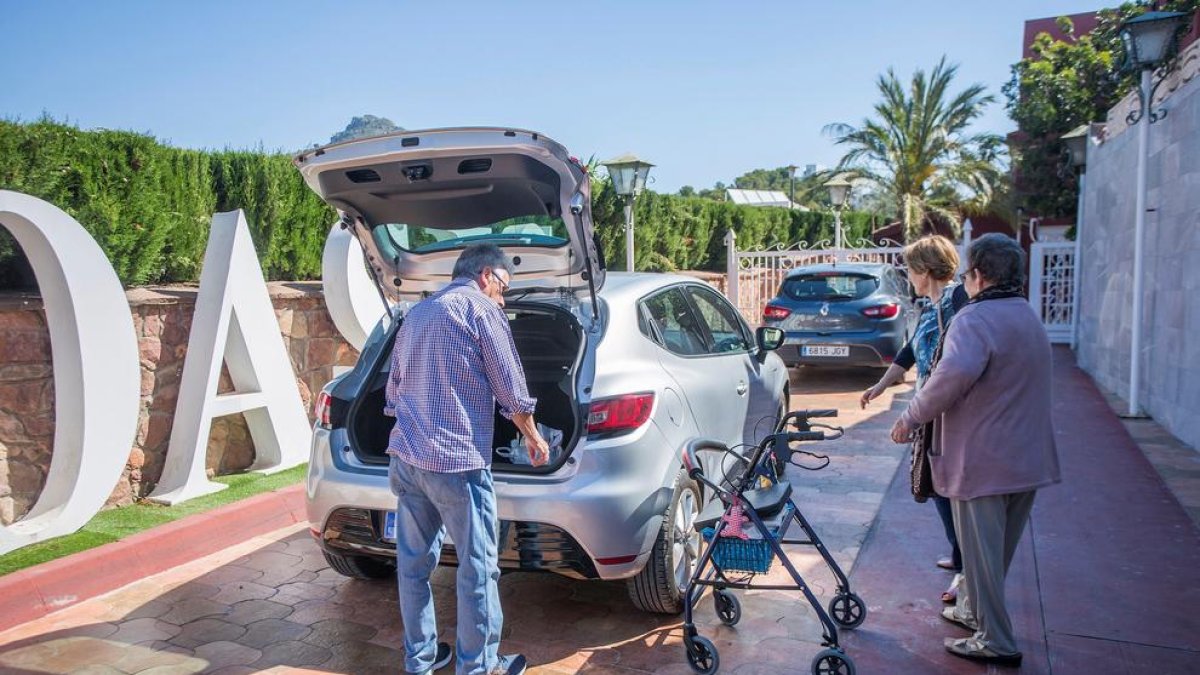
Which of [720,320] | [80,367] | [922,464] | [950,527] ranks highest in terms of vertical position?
[720,320]

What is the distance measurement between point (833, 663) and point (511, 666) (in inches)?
49.1

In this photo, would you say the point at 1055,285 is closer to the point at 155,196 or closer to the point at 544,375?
the point at 544,375

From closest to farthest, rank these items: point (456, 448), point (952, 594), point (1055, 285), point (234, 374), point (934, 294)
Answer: point (456, 448) < point (952, 594) < point (934, 294) < point (234, 374) < point (1055, 285)

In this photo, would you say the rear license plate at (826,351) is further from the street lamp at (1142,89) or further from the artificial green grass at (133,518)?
the artificial green grass at (133,518)

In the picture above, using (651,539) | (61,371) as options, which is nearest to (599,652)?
(651,539)

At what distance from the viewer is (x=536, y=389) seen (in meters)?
4.44

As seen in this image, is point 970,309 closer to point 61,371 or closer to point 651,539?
point 651,539

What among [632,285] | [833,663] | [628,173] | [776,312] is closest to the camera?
[833,663]

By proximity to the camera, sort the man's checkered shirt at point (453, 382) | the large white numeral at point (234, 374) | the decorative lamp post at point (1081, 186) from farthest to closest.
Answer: the decorative lamp post at point (1081, 186)
the large white numeral at point (234, 374)
the man's checkered shirt at point (453, 382)

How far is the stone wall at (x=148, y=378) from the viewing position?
493 cm

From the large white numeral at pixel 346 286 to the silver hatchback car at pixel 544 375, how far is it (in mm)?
2701

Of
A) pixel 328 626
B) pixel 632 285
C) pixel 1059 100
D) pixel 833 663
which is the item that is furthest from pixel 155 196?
pixel 1059 100

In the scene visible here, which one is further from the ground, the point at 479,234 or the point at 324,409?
the point at 479,234

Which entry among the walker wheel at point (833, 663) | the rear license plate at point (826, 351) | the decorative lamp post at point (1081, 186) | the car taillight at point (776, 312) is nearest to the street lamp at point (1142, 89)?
the rear license plate at point (826, 351)
